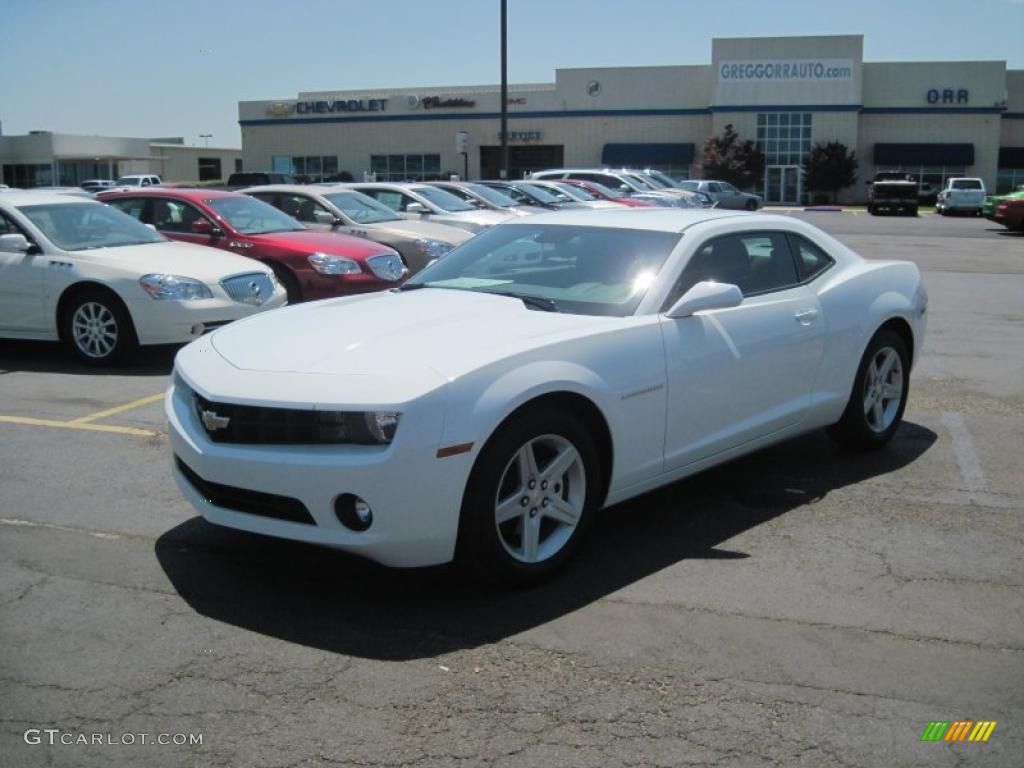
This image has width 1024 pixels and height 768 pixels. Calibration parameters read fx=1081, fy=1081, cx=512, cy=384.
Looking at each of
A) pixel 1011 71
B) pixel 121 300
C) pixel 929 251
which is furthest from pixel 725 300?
pixel 1011 71

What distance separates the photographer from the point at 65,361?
1004cm

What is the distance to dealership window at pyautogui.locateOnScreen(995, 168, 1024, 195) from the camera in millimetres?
63453

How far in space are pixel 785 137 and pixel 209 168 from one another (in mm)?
55362

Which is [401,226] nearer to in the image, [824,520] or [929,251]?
[824,520]

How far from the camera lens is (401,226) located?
48.3 feet

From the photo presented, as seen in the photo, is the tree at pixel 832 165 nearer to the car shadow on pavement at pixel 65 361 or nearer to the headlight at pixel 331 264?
the headlight at pixel 331 264

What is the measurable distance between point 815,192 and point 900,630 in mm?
62010

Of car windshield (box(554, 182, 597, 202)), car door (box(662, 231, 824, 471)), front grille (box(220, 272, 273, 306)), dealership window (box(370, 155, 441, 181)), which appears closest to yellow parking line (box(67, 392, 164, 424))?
front grille (box(220, 272, 273, 306))

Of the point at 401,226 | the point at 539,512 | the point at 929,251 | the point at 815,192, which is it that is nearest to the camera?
the point at 539,512

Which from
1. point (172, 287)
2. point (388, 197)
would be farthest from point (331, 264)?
point (388, 197)

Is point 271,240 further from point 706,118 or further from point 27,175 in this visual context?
point 27,175

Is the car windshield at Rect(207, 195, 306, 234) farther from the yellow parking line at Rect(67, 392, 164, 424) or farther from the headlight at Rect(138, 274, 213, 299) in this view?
the yellow parking line at Rect(67, 392, 164, 424)

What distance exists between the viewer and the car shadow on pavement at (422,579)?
411 centimetres

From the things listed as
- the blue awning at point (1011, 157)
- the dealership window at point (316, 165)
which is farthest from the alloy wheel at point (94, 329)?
the blue awning at point (1011, 157)
